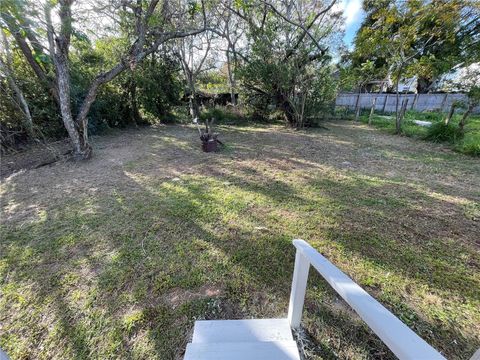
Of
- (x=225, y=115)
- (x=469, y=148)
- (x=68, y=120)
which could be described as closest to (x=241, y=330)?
(x=68, y=120)

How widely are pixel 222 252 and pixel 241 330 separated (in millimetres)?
801

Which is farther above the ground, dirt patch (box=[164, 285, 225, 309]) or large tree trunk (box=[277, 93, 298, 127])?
large tree trunk (box=[277, 93, 298, 127])

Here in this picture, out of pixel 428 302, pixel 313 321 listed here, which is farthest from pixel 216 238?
pixel 428 302

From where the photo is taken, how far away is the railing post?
120 centimetres

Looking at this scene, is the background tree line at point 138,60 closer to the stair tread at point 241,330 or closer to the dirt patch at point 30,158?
the dirt patch at point 30,158

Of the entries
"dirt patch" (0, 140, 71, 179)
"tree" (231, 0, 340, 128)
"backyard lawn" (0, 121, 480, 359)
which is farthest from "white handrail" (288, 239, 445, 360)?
"tree" (231, 0, 340, 128)

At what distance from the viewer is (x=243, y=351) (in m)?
1.14

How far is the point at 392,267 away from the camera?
1.86m

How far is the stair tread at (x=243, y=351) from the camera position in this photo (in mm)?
1104

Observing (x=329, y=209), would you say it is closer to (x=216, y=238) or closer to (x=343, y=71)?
(x=216, y=238)

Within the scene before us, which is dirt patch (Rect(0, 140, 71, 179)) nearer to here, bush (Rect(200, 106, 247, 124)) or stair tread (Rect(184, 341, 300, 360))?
stair tread (Rect(184, 341, 300, 360))

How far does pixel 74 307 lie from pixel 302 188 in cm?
289

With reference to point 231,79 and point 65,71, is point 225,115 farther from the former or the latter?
point 65,71

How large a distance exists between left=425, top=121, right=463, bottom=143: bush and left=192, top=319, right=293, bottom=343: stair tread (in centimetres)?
687
